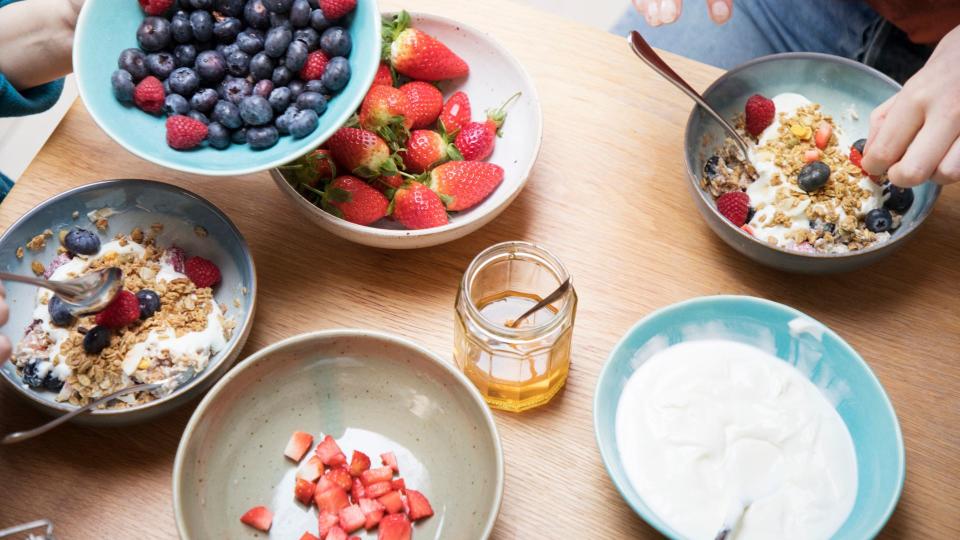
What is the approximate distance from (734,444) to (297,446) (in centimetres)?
54

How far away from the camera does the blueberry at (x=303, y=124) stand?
1036mm

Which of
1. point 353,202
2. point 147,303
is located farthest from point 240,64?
point 147,303

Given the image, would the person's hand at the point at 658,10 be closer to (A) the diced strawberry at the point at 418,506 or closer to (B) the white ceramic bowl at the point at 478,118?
(B) the white ceramic bowl at the point at 478,118

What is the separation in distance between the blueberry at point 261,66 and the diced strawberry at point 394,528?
593mm

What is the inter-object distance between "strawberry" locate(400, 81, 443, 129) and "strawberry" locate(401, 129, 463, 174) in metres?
0.03

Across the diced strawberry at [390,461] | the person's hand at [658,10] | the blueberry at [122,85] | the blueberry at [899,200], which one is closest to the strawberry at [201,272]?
the blueberry at [122,85]

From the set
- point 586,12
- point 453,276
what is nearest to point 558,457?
point 453,276

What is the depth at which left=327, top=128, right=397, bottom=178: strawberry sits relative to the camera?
3.82 feet

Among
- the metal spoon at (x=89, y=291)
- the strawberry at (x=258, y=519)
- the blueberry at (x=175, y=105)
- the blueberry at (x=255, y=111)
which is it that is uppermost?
the blueberry at (x=255, y=111)

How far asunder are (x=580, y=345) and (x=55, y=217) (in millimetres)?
735

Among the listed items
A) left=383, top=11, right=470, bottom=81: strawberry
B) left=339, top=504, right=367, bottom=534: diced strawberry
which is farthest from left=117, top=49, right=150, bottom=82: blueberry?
left=339, top=504, right=367, bottom=534: diced strawberry

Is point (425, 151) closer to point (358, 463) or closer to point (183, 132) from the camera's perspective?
point (183, 132)

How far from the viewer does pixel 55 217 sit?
3.67ft

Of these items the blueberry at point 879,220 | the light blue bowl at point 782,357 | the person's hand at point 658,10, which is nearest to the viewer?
the light blue bowl at point 782,357
